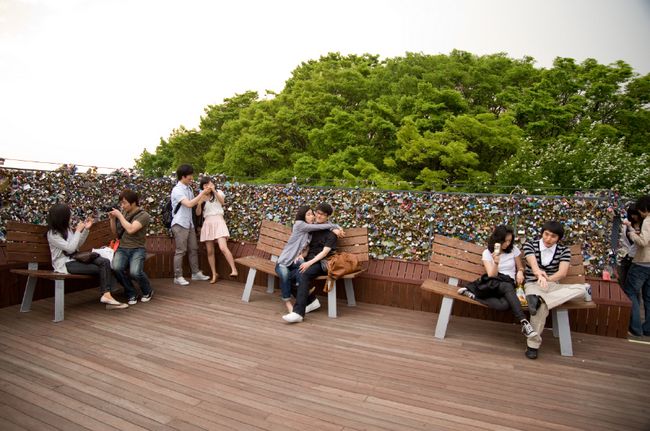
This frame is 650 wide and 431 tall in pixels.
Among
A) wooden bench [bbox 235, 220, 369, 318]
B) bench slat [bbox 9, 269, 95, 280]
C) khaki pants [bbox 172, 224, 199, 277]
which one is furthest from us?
khaki pants [bbox 172, 224, 199, 277]

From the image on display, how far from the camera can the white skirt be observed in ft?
20.7

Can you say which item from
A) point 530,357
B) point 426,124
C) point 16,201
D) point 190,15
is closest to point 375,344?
point 530,357

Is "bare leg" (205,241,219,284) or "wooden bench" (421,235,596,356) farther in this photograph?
"bare leg" (205,241,219,284)

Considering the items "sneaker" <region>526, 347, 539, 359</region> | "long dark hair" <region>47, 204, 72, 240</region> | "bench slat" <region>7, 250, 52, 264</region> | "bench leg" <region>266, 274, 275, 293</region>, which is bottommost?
"bench leg" <region>266, 274, 275, 293</region>

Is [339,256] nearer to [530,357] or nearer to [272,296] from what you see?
[272,296]

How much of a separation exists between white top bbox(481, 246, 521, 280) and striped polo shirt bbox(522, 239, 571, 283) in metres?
0.12

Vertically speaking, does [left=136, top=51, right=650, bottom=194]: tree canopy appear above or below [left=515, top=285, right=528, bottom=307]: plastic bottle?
above

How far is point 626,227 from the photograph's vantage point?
4855 millimetres

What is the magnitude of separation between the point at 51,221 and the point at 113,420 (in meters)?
2.89

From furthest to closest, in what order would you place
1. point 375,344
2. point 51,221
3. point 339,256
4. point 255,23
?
1. point 255,23
2. point 339,256
3. point 51,221
4. point 375,344

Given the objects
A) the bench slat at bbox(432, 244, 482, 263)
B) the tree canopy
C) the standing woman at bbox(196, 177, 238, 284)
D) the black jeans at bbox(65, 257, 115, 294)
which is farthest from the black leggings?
the tree canopy

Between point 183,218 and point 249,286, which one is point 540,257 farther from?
point 183,218

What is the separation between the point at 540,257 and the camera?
4.45m

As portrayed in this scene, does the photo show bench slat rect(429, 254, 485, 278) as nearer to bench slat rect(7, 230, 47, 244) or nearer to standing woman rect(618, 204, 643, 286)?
standing woman rect(618, 204, 643, 286)
